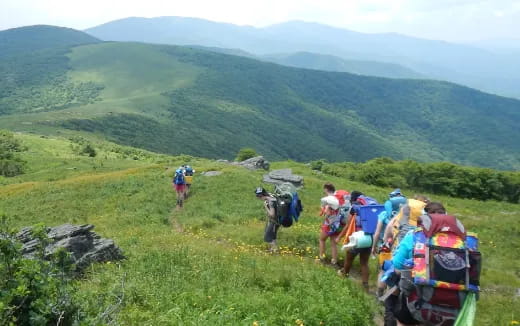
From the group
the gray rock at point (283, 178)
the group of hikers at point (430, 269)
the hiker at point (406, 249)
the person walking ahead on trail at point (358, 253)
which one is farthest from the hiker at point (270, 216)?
the gray rock at point (283, 178)

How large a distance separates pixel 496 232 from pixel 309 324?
680 inches

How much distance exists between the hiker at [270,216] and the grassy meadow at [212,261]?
53 centimetres

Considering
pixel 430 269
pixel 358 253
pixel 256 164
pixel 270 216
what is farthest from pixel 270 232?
pixel 256 164

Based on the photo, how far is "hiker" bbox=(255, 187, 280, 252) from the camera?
13.0 metres

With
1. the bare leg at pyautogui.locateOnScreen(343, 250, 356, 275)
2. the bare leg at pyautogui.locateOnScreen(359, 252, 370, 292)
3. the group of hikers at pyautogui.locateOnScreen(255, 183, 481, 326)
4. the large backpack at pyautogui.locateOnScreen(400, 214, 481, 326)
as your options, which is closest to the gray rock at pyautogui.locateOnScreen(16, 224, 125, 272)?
the bare leg at pyautogui.locateOnScreen(343, 250, 356, 275)

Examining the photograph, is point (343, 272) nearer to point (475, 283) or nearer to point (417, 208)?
point (417, 208)

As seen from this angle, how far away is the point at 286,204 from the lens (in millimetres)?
12562

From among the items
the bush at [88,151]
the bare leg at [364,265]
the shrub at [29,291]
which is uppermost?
the shrub at [29,291]

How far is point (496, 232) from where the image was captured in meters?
20.7

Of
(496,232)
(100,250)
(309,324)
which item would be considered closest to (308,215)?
(496,232)

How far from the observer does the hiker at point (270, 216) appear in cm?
1304

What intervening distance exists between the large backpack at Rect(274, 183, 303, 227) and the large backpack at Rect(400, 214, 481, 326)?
646 centimetres

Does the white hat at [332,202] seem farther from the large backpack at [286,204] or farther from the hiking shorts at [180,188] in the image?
the hiking shorts at [180,188]

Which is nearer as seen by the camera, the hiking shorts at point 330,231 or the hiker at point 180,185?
the hiking shorts at point 330,231
